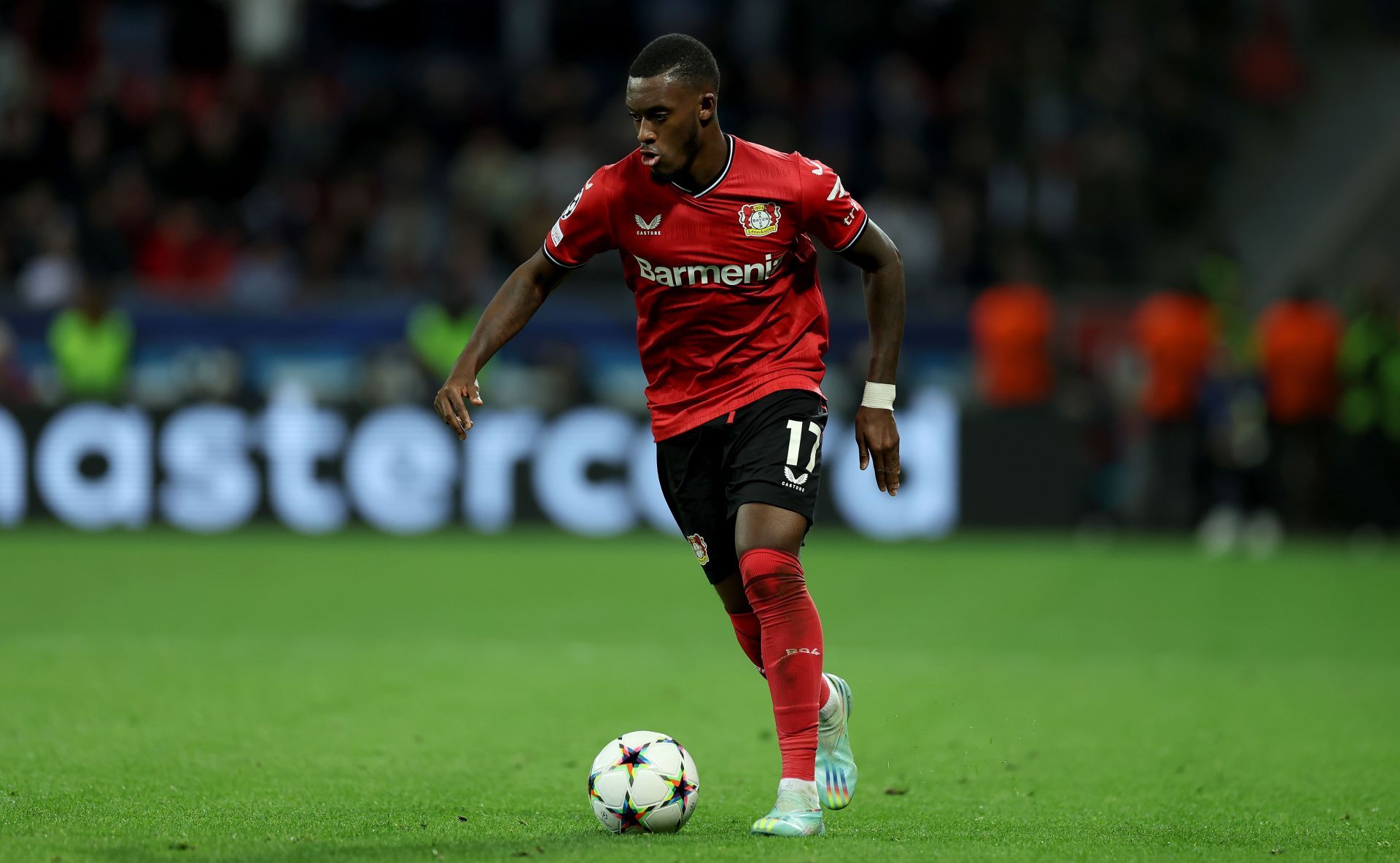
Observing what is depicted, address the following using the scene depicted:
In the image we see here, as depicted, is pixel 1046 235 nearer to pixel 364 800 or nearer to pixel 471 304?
pixel 471 304

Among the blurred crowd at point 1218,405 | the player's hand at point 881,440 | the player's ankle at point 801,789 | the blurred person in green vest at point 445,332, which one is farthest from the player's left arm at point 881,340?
the blurred person in green vest at point 445,332

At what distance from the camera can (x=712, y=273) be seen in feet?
16.8

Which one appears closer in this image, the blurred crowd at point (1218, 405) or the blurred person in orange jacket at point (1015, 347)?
the blurred crowd at point (1218, 405)

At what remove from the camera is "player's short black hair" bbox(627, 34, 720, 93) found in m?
4.93

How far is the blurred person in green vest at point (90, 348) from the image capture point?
15.1 metres

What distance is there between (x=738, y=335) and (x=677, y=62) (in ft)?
2.69

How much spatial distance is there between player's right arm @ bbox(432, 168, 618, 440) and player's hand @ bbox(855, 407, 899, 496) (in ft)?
2.94

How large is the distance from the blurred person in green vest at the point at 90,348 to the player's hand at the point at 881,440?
1137 cm

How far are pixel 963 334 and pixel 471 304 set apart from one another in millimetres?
4459

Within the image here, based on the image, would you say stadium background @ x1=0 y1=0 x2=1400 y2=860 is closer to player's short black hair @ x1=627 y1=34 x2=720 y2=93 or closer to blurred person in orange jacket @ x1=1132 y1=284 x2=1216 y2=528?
blurred person in orange jacket @ x1=1132 y1=284 x2=1216 y2=528

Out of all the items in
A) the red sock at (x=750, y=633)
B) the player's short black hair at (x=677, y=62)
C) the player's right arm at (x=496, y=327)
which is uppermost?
the player's short black hair at (x=677, y=62)

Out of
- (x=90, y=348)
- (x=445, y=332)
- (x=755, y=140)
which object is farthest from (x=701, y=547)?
(x=755, y=140)

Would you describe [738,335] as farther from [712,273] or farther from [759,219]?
[759,219]

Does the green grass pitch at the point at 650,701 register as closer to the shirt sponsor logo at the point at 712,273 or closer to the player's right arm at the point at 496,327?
the player's right arm at the point at 496,327
